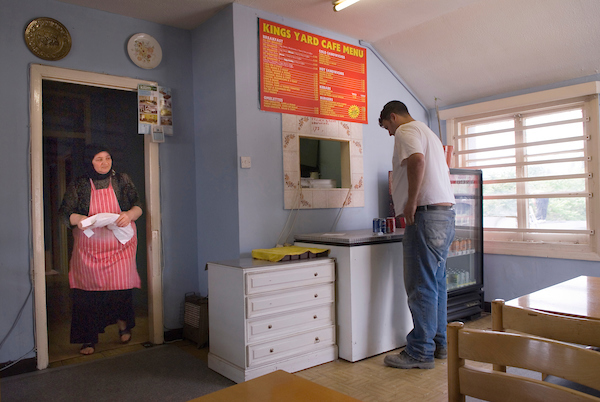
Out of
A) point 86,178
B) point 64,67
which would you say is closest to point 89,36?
point 64,67

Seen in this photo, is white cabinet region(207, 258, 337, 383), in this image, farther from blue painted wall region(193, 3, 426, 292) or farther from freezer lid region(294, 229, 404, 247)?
blue painted wall region(193, 3, 426, 292)

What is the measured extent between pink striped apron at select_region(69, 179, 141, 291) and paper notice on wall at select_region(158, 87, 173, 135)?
66 cm

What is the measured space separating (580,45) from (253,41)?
2.66 m

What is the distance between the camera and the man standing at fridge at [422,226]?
2.92 m

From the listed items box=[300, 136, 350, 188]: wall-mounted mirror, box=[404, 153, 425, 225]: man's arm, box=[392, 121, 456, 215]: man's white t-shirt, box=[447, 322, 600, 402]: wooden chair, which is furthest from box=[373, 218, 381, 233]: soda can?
box=[447, 322, 600, 402]: wooden chair

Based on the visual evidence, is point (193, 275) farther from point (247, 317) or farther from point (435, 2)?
point (435, 2)

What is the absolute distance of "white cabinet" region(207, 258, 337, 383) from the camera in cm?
282

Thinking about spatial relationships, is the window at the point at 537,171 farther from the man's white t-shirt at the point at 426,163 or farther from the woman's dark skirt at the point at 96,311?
the woman's dark skirt at the point at 96,311

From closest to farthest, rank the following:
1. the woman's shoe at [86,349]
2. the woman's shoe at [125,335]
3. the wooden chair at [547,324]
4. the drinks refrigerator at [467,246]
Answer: the wooden chair at [547,324], the woman's shoe at [86,349], the woman's shoe at [125,335], the drinks refrigerator at [467,246]

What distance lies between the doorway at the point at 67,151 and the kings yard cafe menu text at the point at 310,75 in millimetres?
1170

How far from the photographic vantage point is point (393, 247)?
11.1 feet

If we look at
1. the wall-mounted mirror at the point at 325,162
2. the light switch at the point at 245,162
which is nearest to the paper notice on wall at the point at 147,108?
the light switch at the point at 245,162

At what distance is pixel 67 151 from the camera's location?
3387 millimetres

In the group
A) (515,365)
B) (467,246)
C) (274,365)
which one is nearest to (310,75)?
(467,246)
